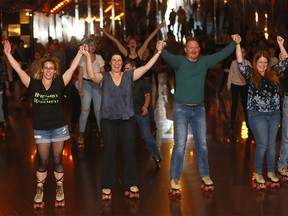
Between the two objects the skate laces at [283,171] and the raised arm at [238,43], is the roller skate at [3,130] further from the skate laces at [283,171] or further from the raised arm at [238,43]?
the raised arm at [238,43]

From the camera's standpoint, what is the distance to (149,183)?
8680mm

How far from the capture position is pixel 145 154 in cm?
1086

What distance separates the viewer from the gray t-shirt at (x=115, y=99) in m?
7.66

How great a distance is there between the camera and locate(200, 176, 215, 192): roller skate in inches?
322

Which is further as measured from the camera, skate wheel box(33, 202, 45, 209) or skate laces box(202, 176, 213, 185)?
skate laces box(202, 176, 213, 185)

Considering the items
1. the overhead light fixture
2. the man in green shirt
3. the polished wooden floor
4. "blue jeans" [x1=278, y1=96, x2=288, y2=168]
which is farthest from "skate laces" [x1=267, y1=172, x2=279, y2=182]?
the overhead light fixture

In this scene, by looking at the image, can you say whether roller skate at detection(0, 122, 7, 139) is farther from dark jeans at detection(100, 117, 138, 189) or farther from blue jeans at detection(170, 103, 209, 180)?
blue jeans at detection(170, 103, 209, 180)

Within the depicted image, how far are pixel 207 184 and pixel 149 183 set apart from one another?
86cm

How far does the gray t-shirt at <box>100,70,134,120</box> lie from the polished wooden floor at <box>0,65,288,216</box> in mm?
1001

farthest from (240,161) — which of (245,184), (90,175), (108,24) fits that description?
(108,24)

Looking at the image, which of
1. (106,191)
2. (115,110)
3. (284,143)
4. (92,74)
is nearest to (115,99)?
(115,110)

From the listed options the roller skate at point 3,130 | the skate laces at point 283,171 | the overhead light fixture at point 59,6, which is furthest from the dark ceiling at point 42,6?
the skate laces at point 283,171

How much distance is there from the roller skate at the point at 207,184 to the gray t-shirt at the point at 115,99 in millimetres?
1284

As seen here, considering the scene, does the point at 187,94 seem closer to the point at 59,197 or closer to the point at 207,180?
the point at 207,180
